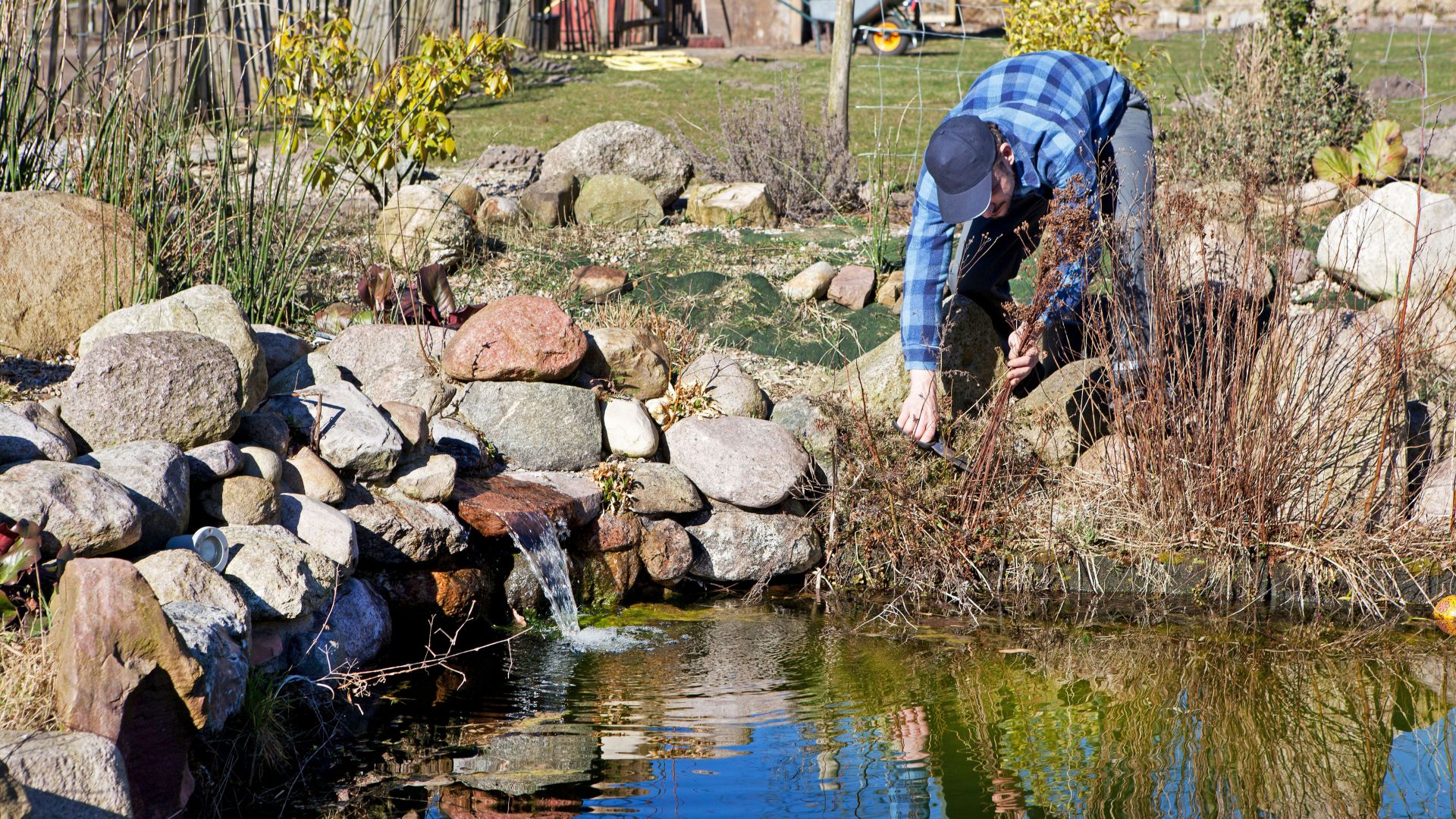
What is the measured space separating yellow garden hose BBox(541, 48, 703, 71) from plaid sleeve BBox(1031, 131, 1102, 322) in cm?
1128

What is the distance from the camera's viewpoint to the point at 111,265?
4863 mm

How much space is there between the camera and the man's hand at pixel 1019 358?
395cm

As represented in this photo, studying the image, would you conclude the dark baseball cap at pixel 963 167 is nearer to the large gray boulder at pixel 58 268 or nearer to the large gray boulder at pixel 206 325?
the large gray boulder at pixel 206 325

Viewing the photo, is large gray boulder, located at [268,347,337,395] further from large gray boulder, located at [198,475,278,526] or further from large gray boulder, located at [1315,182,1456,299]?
large gray boulder, located at [1315,182,1456,299]

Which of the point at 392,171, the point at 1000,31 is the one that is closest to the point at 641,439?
the point at 392,171

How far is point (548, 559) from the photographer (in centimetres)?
432

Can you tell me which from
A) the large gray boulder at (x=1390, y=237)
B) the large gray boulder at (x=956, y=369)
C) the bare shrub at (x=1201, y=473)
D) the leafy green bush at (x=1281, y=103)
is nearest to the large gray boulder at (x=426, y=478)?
the bare shrub at (x=1201, y=473)

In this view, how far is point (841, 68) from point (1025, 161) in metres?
3.66

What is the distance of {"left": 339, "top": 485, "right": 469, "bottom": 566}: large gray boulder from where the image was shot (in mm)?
3961

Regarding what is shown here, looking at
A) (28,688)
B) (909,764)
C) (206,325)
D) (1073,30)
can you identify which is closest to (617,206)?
(1073,30)

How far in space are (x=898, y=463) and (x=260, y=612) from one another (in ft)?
7.03

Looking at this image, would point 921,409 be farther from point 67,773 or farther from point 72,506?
point 67,773

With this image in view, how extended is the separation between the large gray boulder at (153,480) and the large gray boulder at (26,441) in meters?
0.07

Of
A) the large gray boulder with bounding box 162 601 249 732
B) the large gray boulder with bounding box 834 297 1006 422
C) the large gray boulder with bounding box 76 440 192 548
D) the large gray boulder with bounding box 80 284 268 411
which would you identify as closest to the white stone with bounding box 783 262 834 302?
the large gray boulder with bounding box 834 297 1006 422
